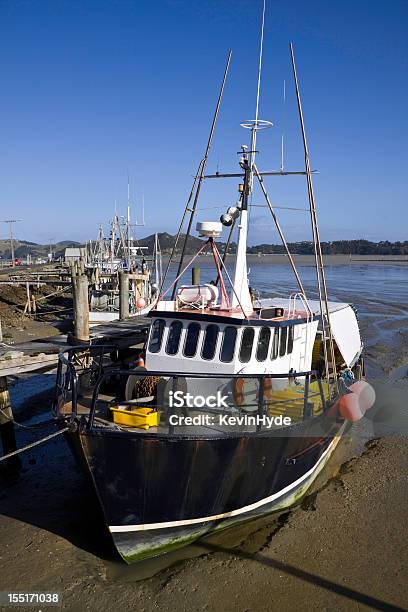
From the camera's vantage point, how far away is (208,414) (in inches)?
353

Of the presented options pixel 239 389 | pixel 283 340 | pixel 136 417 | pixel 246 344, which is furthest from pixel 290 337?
pixel 136 417

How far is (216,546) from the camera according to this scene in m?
9.43

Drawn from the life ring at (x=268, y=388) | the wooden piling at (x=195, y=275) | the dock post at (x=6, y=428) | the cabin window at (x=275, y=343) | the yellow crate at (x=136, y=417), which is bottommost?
Result: the dock post at (x=6, y=428)

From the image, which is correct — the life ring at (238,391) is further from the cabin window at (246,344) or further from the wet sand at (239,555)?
the wet sand at (239,555)

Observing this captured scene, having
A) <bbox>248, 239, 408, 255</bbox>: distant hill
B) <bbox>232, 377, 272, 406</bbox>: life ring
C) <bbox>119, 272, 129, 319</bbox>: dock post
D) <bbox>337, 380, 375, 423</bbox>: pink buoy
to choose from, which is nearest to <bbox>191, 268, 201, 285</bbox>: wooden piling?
<bbox>119, 272, 129, 319</bbox>: dock post

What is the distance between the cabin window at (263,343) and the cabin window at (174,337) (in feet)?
5.71

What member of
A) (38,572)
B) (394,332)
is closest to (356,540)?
(38,572)

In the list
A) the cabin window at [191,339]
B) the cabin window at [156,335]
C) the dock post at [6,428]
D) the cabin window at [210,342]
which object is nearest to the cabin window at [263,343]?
the cabin window at [210,342]

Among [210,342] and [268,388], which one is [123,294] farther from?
[268,388]

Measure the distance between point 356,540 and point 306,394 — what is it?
2.96m

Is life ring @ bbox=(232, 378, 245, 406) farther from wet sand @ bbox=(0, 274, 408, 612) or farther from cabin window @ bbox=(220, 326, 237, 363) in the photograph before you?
wet sand @ bbox=(0, 274, 408, 612)

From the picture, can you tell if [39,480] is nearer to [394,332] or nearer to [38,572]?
[38,572]

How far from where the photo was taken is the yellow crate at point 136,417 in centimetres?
864

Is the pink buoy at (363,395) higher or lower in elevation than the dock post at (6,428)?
higher
